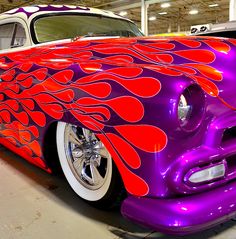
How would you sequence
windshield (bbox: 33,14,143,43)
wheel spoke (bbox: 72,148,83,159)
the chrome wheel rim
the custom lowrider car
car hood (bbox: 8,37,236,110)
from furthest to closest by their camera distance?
windshield (bbox: 33,14,143,43)
wheel spoke (bbox: 72,148,83,159)
the chrome wheel rim
car hood (bbox: 8,37,236,110)
the custom lowrider car

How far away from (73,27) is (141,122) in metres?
1.90

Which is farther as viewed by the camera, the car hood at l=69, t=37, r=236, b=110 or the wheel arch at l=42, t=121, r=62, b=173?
the wheel arch at l=42, t=121, r=62, b=173

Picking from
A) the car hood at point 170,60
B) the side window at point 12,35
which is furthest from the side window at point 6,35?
the car hood at point 170,60

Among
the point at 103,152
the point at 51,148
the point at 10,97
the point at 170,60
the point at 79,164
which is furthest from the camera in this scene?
the point at 10,97

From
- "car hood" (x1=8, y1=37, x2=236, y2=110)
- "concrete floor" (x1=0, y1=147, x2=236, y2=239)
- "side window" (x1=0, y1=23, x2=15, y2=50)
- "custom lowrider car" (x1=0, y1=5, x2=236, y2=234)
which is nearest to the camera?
"custom lowrider car" (x1=0, y1=5, x2=236, y2=234)

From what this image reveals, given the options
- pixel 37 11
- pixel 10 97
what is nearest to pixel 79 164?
pixel 10 97

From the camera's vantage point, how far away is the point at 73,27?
10.3 feet

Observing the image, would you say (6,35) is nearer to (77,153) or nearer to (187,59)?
(77,153)

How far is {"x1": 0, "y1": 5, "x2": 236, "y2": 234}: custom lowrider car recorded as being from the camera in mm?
1494

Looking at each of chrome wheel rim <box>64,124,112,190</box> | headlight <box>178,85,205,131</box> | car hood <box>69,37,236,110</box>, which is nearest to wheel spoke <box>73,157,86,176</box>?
chrome wheel rim <box>64,124,112,190</box>

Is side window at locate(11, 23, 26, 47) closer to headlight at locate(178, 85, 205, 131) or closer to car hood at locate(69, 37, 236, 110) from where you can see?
car hood at locate(69, 37, 236, 110)

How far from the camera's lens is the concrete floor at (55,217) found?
1.90 meters

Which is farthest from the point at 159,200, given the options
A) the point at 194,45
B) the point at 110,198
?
the point at 194,45

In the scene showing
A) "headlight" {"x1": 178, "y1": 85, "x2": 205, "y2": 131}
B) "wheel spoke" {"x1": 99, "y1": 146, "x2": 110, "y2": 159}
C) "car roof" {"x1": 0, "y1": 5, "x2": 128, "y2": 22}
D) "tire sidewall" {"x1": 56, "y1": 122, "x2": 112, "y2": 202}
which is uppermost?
"car roof" {"x1": 0, "y1": 5, "x2": 128, "y2": 22}
